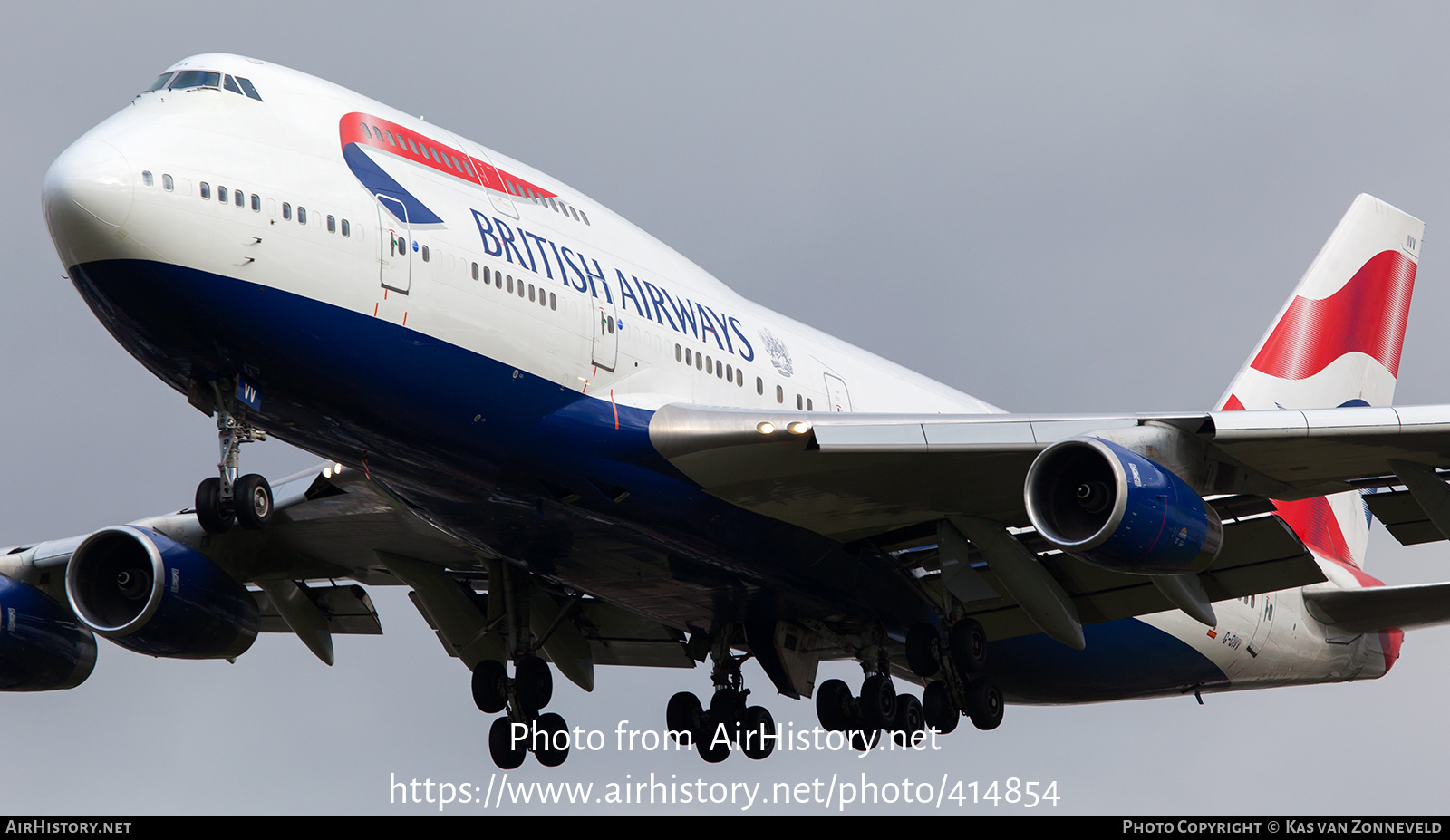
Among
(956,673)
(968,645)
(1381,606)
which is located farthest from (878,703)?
(1381,606)

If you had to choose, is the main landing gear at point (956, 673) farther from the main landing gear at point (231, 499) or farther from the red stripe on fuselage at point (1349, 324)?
the red stripe on fuselage at point (1349, 324)

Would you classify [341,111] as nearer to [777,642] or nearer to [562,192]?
[562,192]

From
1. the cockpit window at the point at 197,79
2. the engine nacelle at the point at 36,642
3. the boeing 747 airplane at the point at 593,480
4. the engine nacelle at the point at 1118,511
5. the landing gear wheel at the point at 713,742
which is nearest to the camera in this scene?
the boeing 747 airplane at the point at 593,480

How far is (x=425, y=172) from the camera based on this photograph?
18.7 meters

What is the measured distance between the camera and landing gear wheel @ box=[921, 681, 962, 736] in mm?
23438

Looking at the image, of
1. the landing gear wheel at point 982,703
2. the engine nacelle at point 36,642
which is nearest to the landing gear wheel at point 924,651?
the landing gear wheel at point 982,703

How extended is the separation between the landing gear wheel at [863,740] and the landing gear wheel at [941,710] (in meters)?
1.47

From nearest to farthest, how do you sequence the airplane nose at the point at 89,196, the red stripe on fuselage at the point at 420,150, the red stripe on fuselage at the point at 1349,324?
the airplane nose at the point at 89,196 → the red stripe on fuselage at the point at 420,150 → the red stripe on fuselage at the point at 1349,324

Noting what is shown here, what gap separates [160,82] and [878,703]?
43.2 ft

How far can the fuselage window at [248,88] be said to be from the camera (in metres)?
17.9

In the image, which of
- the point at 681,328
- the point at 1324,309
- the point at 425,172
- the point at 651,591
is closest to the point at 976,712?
the point at 651,591

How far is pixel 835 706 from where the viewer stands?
82.4ft

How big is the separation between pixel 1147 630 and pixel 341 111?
1554cm

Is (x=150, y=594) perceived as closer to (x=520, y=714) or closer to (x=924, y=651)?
(x=520, y=714)
